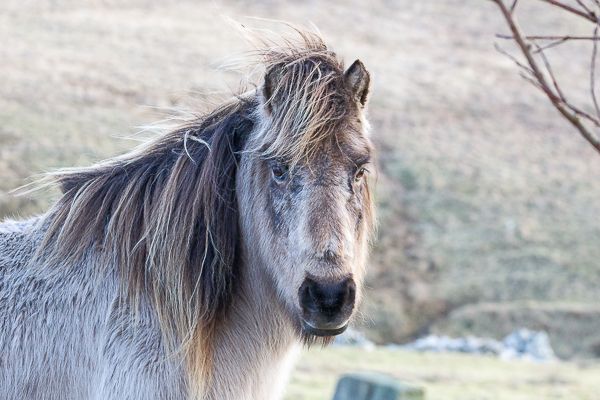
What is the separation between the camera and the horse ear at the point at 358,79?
334 centimetres

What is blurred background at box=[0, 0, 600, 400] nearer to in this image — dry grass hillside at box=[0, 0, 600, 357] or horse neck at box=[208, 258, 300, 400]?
dry grass hillside at box=[0, 0, 600, 357]

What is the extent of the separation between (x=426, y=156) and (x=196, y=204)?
2893cm

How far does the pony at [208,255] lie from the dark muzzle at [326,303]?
12 mm

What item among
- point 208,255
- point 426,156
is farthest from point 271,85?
point 426,156

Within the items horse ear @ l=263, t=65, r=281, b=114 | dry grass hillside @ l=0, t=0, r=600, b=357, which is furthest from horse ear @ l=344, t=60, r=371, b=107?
dry grass hillside @ l=0, t=0, r=600, b=357

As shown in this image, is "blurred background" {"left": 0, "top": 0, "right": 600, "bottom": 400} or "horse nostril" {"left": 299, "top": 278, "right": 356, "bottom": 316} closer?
"horse nostril" {"left": 299, "top": 278, "right": 356, "bottom": 316}

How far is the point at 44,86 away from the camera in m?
29.3

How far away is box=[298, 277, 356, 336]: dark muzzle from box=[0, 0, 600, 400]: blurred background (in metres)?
1.64

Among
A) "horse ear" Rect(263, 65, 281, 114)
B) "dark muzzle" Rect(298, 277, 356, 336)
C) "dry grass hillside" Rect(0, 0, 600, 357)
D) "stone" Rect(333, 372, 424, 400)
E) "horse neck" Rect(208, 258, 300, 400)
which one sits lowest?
"dry grass hillside" Rect(0, 0, 600, 357)

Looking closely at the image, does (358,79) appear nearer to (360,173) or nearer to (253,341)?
(360,173)

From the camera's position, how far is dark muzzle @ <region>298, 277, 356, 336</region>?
2859 mm

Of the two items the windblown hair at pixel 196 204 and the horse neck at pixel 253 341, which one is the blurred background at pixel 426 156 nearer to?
the windblown hair at pixel 196 204

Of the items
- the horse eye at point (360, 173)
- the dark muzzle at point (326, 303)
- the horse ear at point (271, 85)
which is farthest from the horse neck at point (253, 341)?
the horse ear at point (271, 85)

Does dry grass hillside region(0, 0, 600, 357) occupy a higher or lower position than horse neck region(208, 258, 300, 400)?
lower
